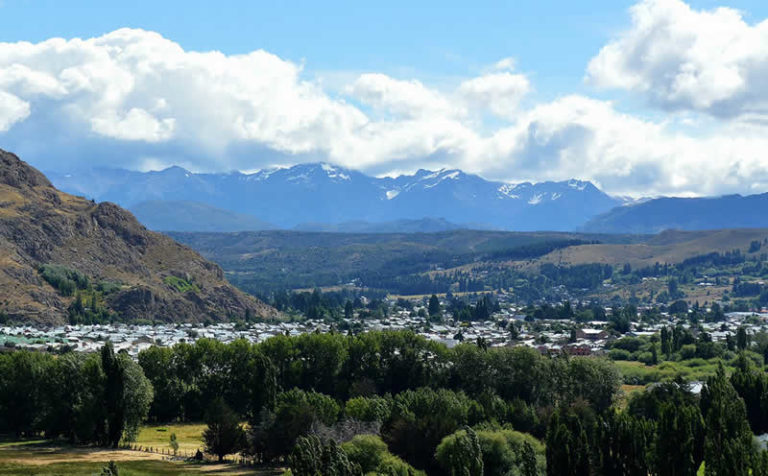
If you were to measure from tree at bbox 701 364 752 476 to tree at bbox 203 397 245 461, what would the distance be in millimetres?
40784

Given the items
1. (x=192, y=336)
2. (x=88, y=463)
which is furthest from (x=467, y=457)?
(x=192, y=336)

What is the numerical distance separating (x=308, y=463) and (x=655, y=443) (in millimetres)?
31478

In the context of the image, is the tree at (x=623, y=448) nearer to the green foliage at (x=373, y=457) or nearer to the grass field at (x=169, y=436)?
the green foliage at (x=373, y=457)

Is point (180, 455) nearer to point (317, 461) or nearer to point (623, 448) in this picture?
point (317, 461)

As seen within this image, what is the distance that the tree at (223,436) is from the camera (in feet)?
249

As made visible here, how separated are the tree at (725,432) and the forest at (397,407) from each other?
0.17 meters

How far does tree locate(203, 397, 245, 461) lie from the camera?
Result: 7581cm

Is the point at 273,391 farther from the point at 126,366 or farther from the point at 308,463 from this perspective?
the point at 308,463

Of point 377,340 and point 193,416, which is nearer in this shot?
point 193,416

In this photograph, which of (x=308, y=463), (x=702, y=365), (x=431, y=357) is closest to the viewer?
(x=308, y=463)

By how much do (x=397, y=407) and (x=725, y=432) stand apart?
29193 mm

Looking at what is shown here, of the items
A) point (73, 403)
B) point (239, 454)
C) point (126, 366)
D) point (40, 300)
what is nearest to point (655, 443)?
point (239, 454)

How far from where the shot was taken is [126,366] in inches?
3280

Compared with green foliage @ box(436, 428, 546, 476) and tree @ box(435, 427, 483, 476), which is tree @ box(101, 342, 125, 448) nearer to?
green foliage @ box(436, 428, 546, 476)
